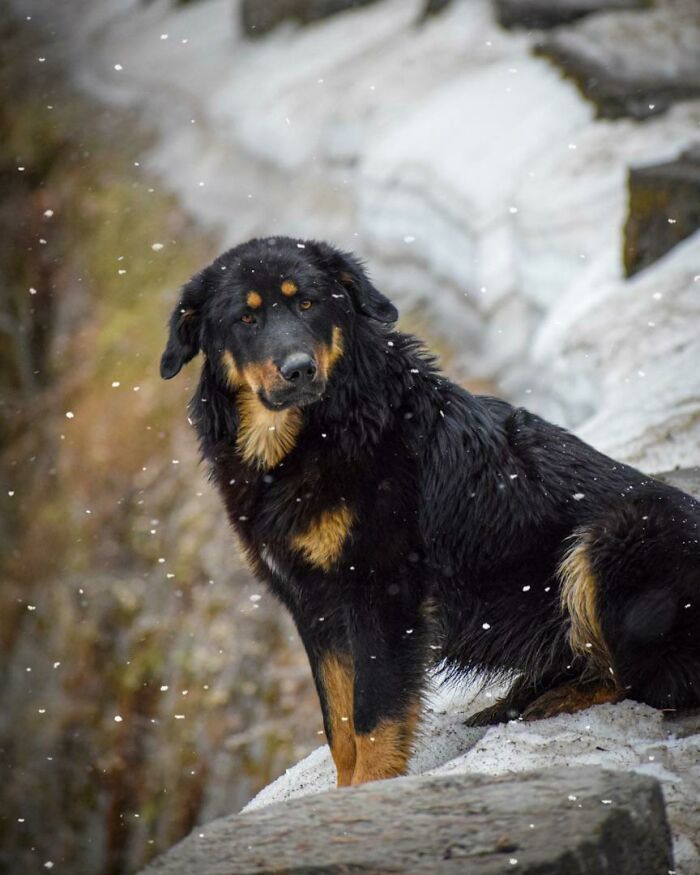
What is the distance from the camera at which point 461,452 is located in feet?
13.8

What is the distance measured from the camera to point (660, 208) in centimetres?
840

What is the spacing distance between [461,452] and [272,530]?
0.76 m

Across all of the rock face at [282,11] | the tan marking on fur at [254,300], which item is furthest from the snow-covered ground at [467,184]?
the tan marking on fur at [254,300]

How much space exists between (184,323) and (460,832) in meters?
2.43

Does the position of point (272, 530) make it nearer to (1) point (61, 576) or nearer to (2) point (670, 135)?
(2) point (670, 135)

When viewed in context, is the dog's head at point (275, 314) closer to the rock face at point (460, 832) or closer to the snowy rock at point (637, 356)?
the rock face at point (460, 832)

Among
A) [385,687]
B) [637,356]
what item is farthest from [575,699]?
[637,356]

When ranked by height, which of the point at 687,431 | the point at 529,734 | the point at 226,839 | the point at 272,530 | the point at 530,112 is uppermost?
the point at 226,839

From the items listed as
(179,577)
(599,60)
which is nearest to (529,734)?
(179,577)

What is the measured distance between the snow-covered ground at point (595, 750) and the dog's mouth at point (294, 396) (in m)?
1.37

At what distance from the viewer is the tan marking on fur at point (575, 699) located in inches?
161

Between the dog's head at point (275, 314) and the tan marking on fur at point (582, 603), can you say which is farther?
the dog's head at point (275, 314)

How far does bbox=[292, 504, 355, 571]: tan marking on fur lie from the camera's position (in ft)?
13.2

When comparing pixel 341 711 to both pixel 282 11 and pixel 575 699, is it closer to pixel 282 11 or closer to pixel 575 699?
pixel 575 699
